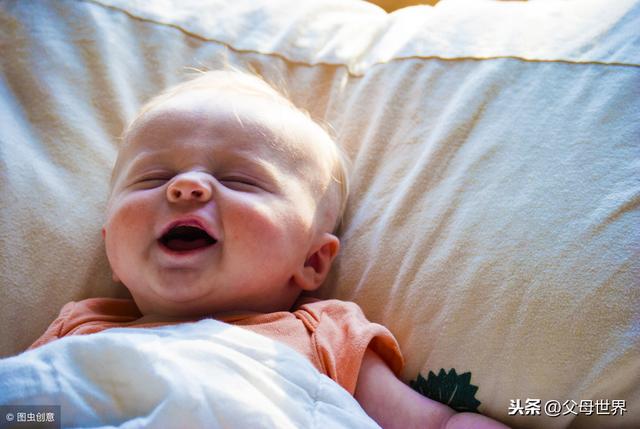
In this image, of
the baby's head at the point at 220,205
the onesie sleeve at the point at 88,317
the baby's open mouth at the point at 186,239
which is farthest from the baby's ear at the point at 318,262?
the onesie sleeve at the point at 88,317

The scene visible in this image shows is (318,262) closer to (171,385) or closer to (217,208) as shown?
(217,208)

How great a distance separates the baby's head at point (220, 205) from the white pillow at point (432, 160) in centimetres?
9

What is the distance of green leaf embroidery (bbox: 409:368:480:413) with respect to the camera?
852mm

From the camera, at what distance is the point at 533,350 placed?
0.82m

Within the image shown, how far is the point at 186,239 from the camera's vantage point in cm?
93

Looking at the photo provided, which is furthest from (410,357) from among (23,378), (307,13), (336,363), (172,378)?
(307,13)

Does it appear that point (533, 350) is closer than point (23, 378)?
No

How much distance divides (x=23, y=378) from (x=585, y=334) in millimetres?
604

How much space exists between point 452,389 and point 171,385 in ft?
1.17

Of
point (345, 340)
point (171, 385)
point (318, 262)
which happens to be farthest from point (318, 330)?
point (171, 385)

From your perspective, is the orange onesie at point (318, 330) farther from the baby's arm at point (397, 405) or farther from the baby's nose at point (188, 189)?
the baby's nose at point (188, 189)

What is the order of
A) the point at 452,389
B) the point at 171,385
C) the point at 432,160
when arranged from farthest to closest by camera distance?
the point at 432,160, the point at 452,389, the point at 171,385

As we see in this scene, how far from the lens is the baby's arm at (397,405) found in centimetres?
84

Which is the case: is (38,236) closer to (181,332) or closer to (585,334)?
(181,332)
